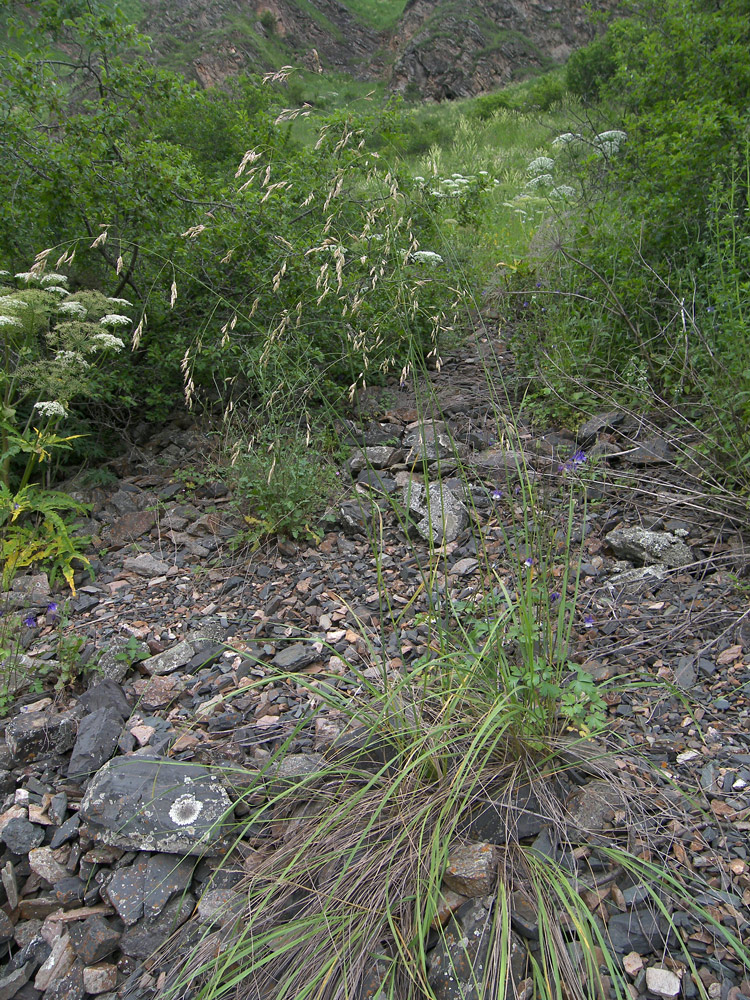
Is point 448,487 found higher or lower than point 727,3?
lower

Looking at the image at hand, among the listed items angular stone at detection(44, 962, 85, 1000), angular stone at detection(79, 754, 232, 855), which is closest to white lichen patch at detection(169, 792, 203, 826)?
angular stone at detection(79, 754, 232, 855)

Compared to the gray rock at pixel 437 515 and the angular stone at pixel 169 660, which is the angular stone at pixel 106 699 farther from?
the gray rock at pixel 437 515

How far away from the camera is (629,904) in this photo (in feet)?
4.67

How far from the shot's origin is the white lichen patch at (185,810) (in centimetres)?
178

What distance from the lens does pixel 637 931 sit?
4.51 feet

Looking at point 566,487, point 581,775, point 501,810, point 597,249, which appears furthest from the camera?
point 597,249

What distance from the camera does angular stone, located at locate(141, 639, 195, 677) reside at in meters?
2.46

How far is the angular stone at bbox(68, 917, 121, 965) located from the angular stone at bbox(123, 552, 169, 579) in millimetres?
1642

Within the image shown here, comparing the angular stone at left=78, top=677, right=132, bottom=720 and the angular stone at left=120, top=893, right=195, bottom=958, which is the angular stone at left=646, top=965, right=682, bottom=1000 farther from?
the angular stone at left=78, top=677, right=132, bottom=720

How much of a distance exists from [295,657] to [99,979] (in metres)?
1.11

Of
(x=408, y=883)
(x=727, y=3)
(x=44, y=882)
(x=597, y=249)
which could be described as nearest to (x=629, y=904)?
(x=408, y=883)

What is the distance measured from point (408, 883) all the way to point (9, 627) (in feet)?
6.61

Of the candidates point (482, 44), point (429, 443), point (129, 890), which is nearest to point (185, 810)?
point (129, 890)

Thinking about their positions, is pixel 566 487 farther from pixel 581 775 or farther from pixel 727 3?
pixel 727 3
